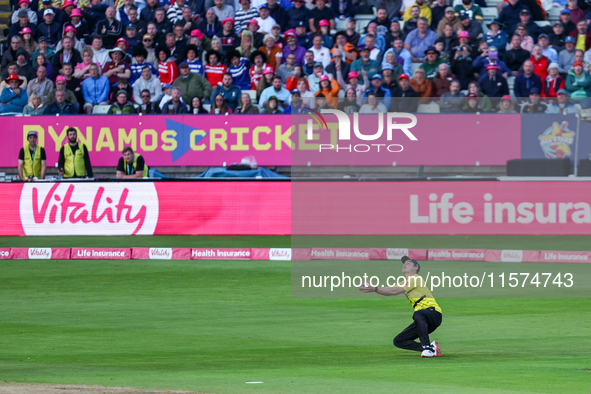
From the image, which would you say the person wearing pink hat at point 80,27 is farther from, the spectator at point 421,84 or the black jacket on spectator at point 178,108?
the spectator at point 421,84

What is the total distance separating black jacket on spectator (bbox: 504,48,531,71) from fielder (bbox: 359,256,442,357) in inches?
628

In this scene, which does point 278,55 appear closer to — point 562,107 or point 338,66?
point 338,66

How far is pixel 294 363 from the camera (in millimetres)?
9492

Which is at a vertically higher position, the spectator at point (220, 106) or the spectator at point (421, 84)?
the spectator at point (421, 84)

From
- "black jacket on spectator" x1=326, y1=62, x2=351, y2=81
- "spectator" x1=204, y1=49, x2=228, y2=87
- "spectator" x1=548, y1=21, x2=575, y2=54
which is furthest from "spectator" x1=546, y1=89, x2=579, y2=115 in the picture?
"spectator" x1=204, y1=49, x2=228, y2=87

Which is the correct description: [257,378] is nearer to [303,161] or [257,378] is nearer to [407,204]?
[407,204]

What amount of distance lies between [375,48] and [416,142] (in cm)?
534

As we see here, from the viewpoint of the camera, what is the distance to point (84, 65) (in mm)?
26312

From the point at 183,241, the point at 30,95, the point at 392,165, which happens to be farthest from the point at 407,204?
the point at 30,95

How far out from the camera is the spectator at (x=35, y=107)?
25297mm

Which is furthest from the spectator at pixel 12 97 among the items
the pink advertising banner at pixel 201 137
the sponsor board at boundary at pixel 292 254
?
the sponsor board at boundary at pixel 292 254

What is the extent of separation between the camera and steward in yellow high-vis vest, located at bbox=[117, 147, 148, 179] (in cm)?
2178

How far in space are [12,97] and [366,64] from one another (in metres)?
10.1

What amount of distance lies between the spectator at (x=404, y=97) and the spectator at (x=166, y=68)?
21.2 ft
